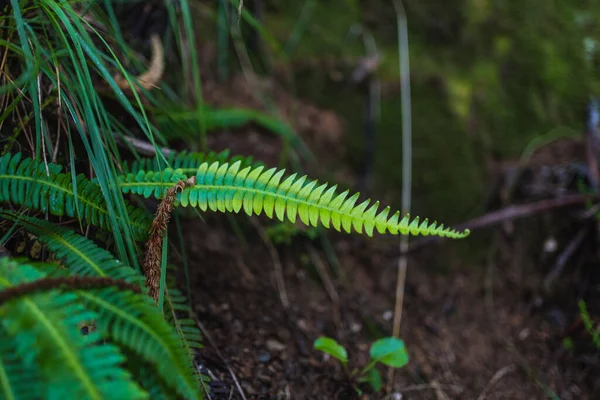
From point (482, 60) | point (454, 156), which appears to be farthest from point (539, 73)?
point (454, 156)

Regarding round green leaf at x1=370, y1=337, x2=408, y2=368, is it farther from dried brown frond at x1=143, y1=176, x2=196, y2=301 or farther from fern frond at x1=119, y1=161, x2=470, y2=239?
dried brown frond at x1=143, y1=176, x2=196, y2=301

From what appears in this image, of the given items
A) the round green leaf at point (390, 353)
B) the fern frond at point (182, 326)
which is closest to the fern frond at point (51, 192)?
the fern frond at point (182, 326)

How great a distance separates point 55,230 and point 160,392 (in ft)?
1.70

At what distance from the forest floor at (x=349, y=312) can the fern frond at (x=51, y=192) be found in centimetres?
52

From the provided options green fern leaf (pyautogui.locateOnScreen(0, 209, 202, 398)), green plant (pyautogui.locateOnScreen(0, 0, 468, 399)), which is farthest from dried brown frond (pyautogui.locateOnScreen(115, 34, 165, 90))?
green fern leaf (pyautogui.locateOnScreen(0, 209, 202, 398))

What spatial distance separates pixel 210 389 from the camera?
1.40 meters

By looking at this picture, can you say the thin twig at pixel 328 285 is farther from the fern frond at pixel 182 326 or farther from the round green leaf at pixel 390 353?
the fern frond at pixel 182 326

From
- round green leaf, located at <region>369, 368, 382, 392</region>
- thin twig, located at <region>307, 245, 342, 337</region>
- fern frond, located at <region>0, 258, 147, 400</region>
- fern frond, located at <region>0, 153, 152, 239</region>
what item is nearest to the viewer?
fern frond, located at <region>0, 258, 147, 400</region>

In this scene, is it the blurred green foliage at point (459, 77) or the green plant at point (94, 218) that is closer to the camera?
the green plant at point (94, 218)

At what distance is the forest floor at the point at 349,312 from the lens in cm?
167

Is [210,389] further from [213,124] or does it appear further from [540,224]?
[540,224]

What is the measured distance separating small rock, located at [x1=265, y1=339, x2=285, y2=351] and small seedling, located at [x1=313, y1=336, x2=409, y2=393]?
12cm

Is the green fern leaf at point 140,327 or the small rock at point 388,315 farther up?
the green fern leaf at point 140,327

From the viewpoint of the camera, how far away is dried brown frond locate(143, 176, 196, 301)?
1.29m
